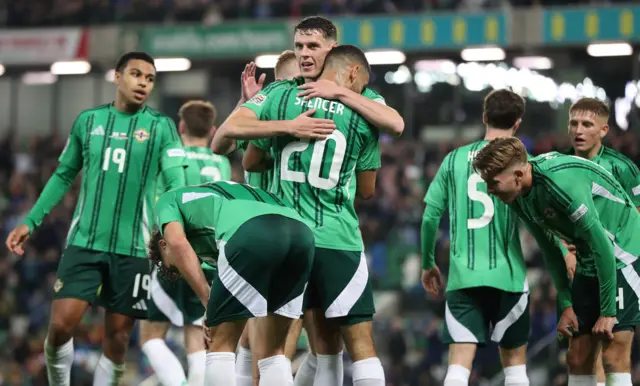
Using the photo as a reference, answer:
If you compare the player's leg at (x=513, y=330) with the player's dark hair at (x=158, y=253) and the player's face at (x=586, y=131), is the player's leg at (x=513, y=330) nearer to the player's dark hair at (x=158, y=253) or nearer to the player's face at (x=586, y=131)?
the player's face at (x=586, y=131)

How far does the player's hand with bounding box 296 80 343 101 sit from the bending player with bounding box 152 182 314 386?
62 cm

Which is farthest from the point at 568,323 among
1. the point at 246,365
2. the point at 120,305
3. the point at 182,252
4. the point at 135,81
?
the point at 135,81

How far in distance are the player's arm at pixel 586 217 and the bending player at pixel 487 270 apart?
984mm

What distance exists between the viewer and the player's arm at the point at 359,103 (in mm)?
5684

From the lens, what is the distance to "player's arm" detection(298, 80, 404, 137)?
18.6 ft

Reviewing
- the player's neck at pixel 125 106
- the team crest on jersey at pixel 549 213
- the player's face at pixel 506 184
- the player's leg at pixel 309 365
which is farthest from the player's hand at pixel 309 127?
the player's neck at pixel 125 106

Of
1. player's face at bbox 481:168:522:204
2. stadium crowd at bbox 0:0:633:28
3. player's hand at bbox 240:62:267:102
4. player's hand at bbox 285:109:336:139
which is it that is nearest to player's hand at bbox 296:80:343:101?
player's hand at bbox 285:109:336:139

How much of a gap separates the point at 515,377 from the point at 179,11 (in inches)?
662

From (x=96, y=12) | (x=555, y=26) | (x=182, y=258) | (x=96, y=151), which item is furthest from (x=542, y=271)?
(x=96, y=12)

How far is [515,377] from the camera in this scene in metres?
6.81

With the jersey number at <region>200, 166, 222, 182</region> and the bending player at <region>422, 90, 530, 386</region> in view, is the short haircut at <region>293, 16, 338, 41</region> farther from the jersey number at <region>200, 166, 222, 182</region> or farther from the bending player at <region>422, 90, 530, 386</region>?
the jersey number at <region>200, 166, 222, 182</region>

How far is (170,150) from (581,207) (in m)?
3.11

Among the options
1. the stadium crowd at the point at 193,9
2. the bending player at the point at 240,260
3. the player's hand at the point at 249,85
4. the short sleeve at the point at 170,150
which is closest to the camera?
the bending player at the point at 240,260

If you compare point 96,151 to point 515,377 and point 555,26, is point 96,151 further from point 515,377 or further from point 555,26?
point 555,26
